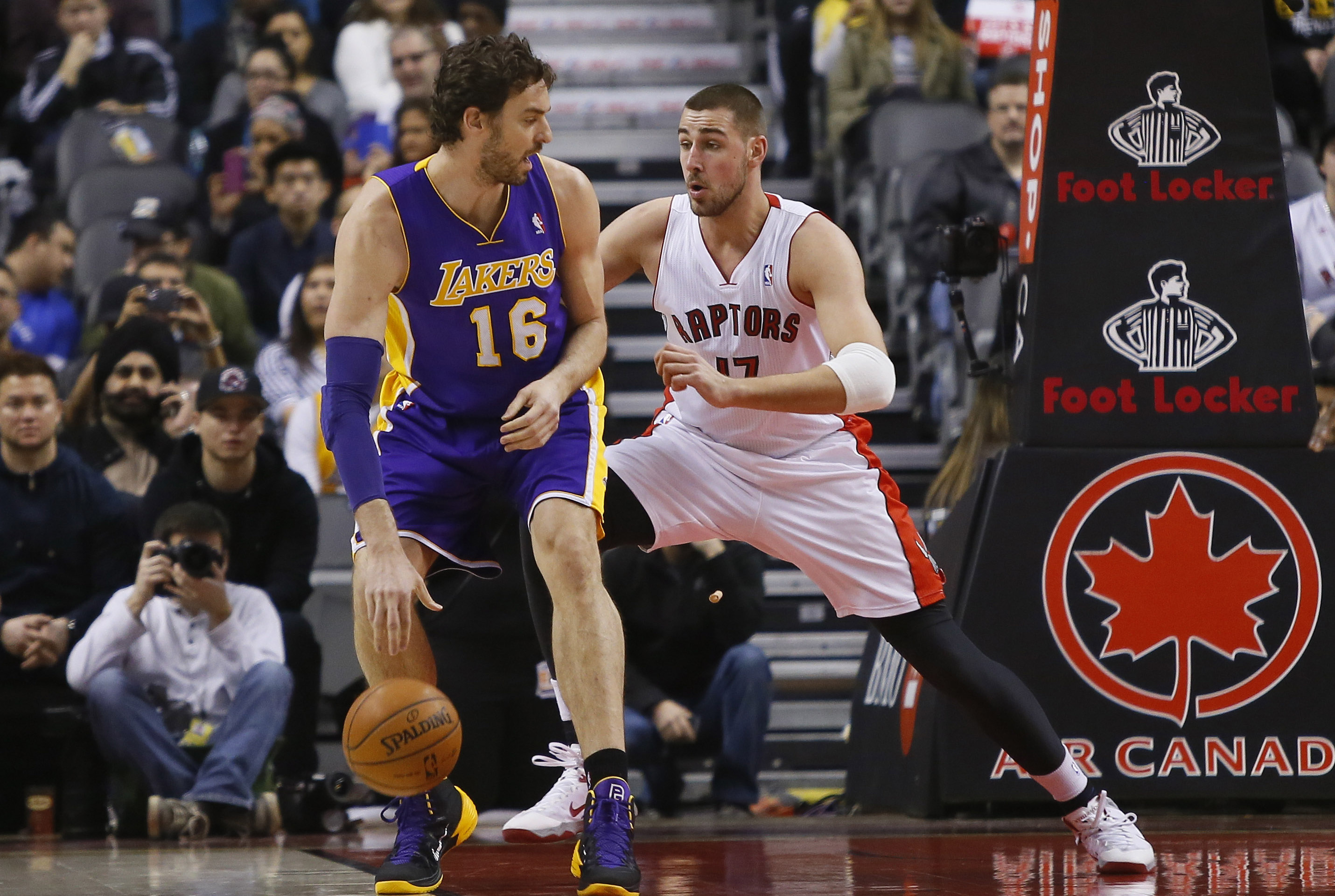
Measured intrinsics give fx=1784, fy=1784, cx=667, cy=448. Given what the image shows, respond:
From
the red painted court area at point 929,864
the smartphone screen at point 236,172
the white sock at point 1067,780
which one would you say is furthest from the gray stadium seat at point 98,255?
the white sock at point 1067,780

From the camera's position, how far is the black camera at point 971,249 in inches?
247

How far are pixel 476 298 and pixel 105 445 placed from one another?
164 inches

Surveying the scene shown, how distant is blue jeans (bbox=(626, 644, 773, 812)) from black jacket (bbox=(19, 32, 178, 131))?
6354mm

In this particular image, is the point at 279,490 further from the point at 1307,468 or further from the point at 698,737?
the point at 1307,468

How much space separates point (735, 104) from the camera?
509cm

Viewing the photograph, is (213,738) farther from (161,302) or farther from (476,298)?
(476,298)

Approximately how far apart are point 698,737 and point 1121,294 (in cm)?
260

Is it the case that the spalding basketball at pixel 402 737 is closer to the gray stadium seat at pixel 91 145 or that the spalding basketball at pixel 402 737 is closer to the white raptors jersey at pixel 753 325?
the white raptors jersey at pixel 753 325

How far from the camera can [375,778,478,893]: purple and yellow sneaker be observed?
4301 mm

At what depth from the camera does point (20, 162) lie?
1202cm

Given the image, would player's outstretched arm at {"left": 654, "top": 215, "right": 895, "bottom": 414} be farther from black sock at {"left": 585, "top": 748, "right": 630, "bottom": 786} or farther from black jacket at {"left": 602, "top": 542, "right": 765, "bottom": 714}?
black jacket at {"left": 602, "top": 542, "right": 765, "bottom": 714}

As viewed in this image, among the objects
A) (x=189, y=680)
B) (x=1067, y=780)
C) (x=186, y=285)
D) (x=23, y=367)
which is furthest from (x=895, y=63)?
(x=1067, y=780)

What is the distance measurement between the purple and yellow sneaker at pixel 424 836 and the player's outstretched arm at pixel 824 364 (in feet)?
3.98

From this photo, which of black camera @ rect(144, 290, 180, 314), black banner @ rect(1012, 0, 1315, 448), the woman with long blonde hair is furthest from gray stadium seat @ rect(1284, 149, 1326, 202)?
black camera @ rect(144, 290, 180, 314)
